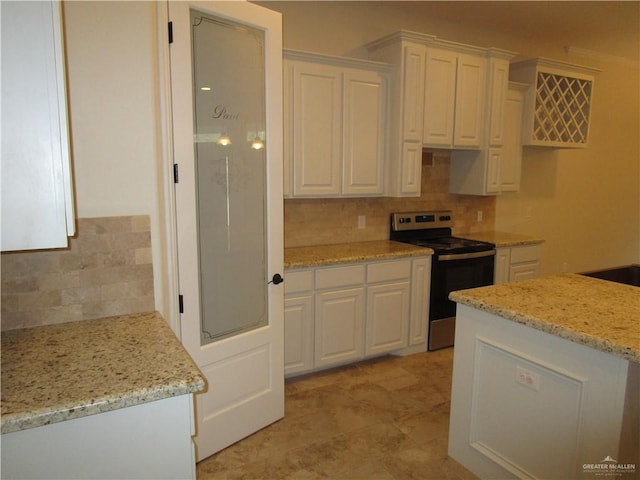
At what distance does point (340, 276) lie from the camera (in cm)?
321

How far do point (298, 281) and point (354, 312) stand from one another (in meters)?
0.56

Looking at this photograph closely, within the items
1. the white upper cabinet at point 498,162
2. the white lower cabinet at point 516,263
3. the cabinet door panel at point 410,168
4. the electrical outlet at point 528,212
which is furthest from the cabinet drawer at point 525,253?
the cabinet door panel at point 410,168

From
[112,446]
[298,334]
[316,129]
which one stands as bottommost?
[298,334]

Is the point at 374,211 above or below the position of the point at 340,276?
above

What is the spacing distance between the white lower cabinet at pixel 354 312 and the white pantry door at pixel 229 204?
0.57 metres

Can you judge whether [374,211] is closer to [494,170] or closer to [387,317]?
[387,317]

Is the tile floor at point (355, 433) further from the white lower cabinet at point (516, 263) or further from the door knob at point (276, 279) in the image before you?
the white lower cabinet at point (516, 263)

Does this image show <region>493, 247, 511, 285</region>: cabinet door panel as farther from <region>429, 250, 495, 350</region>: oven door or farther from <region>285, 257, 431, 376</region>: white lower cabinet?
<region>285, 257, 431, 376</region>: white lower cabinet

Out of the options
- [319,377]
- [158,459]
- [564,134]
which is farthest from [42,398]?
[564,134]

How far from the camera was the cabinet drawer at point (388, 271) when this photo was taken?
3352mm

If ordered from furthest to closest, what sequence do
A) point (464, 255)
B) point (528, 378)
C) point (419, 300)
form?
1. point (464, 255)
2. point (419, 300)
3. point (528, 378)

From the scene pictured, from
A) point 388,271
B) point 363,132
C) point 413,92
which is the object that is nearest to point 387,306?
point 388,271

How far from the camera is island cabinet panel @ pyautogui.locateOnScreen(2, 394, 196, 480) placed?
111cm

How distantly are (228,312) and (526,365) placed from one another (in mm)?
1432
